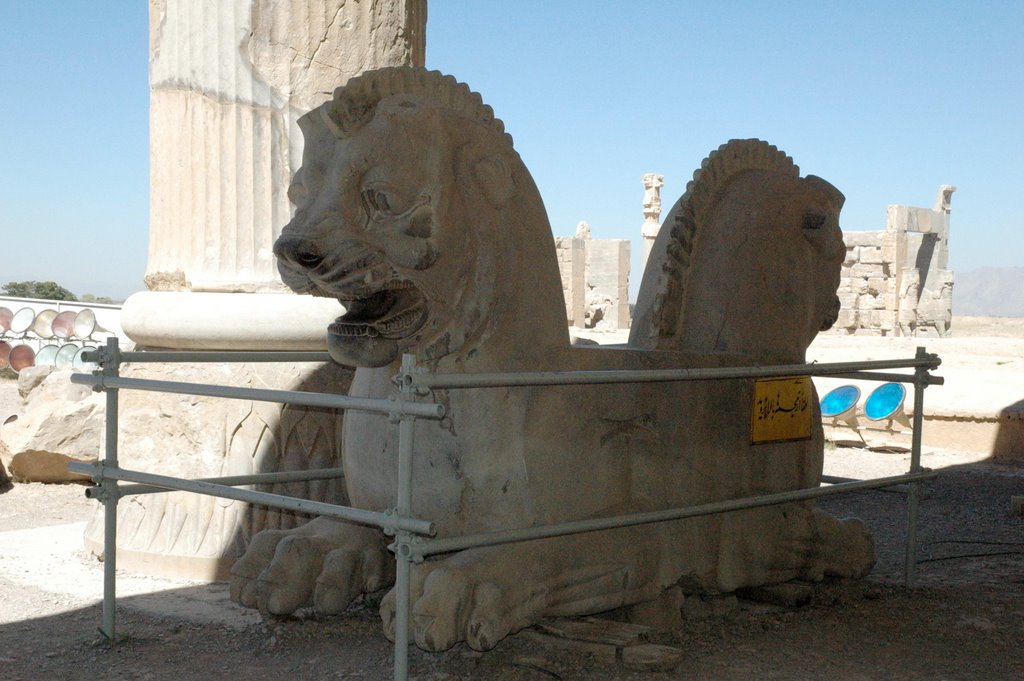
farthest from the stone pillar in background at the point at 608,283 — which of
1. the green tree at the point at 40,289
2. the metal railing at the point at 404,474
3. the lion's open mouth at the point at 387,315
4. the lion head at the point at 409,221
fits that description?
the lion's open mouth at the point at 387,315

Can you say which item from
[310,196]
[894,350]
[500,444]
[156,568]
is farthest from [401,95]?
[894,350]

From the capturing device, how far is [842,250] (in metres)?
4.32

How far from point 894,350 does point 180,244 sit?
13.2 meters

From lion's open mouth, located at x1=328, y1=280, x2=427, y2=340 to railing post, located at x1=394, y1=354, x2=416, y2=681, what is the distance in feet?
1.30

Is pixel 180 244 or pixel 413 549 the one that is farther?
pixel 180 244

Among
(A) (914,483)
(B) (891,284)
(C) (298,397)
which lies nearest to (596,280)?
(B) (891,284)

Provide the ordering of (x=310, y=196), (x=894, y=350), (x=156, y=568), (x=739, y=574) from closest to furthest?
(x=310, y=196)
(x=739, y=574)
(x=156, y=568)
(x=894, y=350)

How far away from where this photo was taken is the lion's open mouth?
311 cm

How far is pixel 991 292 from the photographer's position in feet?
415

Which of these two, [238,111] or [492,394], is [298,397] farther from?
[238,111]

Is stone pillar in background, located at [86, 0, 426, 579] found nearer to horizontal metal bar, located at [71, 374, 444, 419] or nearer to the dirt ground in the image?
the dirt ground

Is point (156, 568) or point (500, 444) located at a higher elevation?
point (500, 444)

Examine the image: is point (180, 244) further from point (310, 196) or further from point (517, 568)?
point (517, 568)

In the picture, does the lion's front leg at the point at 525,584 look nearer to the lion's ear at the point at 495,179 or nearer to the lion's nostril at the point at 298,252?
the lion's nostril at the point at 298,252
